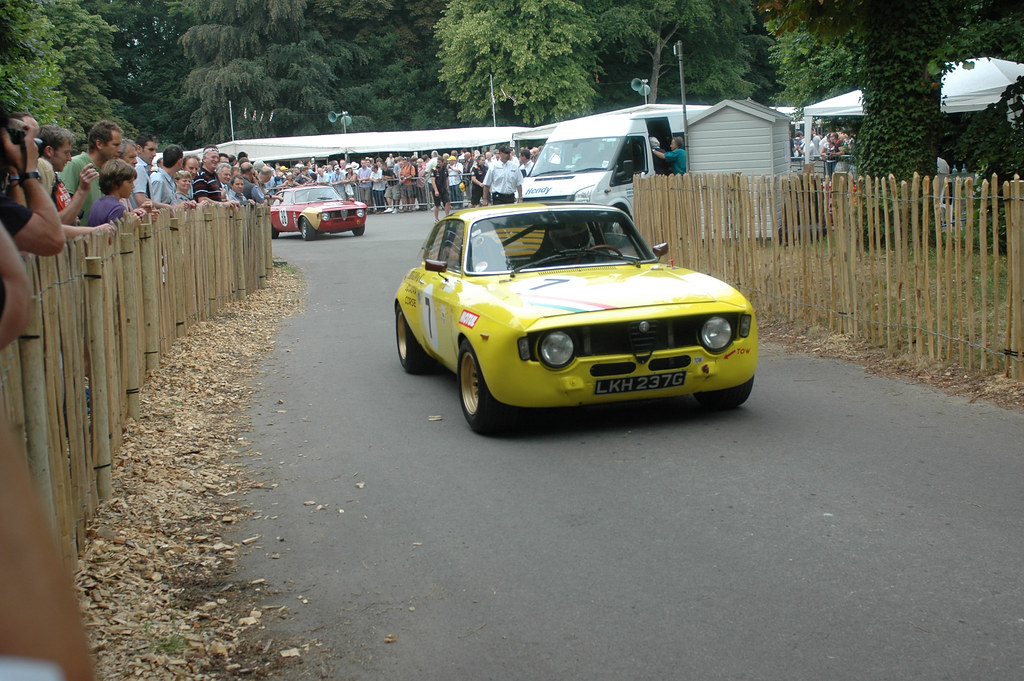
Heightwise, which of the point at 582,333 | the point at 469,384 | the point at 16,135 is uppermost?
the point at 16,135

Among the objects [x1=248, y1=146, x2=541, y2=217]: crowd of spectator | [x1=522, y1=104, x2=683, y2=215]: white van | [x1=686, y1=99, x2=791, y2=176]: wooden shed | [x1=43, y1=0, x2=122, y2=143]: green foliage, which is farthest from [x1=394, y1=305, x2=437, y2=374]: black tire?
[x1=43, y1=0, x2=122, y2=143]: green foliage

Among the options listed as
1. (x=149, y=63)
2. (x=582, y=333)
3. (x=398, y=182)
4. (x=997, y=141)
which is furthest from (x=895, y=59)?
(x=149, y=63)

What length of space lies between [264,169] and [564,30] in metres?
43.9

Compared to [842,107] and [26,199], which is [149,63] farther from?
[26,199]

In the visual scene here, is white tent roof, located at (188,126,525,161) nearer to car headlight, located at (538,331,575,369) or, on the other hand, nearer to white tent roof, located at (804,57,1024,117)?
white tent roof, located at (804,57,1024,117)

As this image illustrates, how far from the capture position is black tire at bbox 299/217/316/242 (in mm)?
29812

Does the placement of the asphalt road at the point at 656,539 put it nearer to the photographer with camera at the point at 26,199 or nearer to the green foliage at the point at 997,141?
the photographer with camera at the point at 26,199

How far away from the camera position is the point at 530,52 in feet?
204

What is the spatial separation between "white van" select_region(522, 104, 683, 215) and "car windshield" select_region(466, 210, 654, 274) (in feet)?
40.5

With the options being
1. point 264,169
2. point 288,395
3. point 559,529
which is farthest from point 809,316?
point 264,169

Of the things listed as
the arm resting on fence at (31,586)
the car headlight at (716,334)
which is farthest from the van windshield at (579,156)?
the arm resting on fence at (31,586)

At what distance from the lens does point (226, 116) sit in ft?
233

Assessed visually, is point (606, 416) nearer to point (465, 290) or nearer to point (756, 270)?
point (465, 290)

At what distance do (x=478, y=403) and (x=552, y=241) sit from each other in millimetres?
1811
